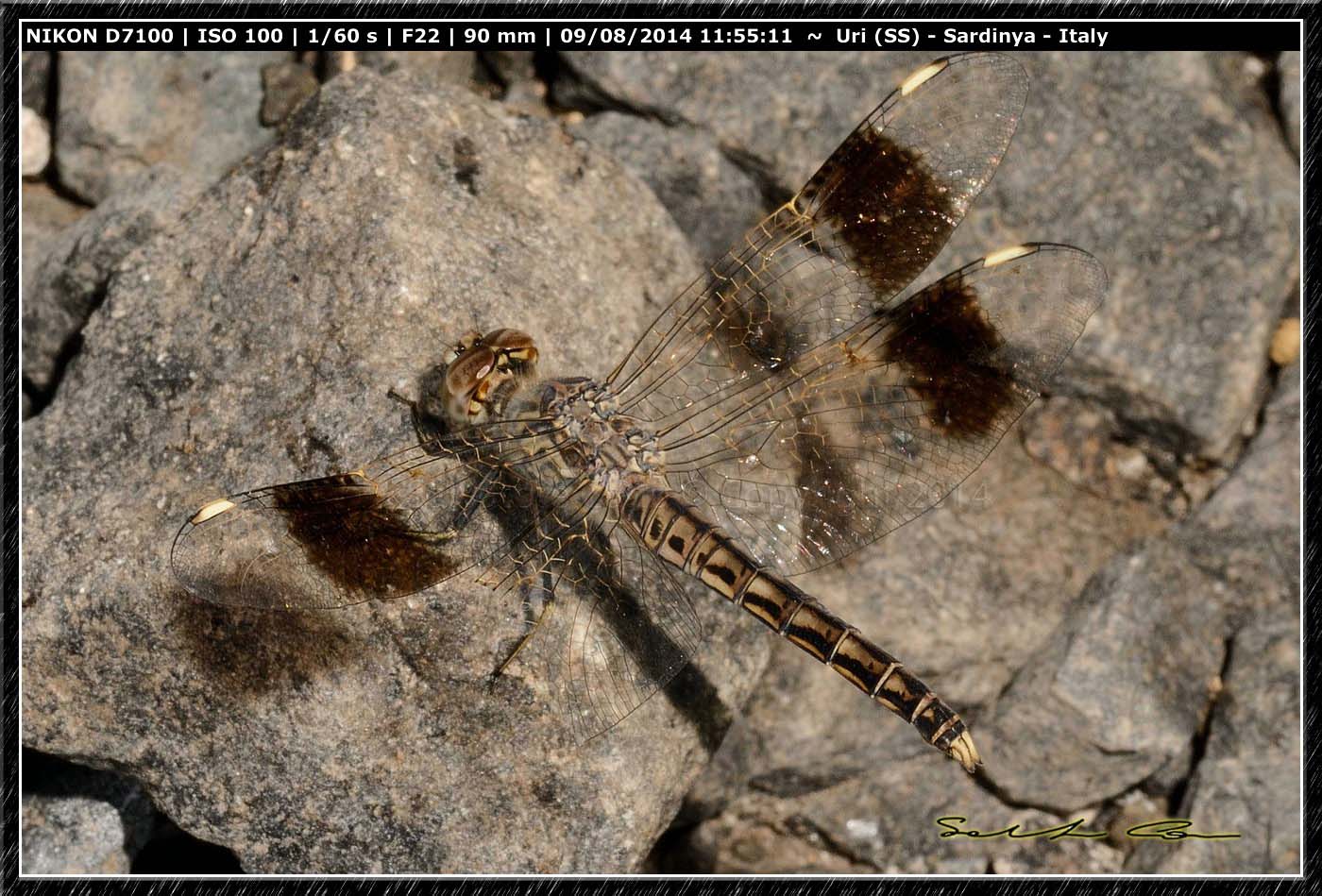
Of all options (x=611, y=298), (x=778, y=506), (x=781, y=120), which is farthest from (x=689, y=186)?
(x=778, y=506)

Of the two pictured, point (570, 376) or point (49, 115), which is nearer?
point (570, 376)

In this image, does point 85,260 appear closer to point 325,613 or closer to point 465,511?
point 325,613

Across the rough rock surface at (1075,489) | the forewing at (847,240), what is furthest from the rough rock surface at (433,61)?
the forewing at (847,240)

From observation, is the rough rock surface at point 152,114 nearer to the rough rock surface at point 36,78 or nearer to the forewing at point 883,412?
the rough rock surface at point 36,78

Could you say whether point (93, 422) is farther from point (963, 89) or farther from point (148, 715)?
point (963, 89)

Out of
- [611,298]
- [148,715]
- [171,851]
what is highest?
[611,298]

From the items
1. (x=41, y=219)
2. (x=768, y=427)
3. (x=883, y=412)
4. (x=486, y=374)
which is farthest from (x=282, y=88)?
(x=883, y=412)
